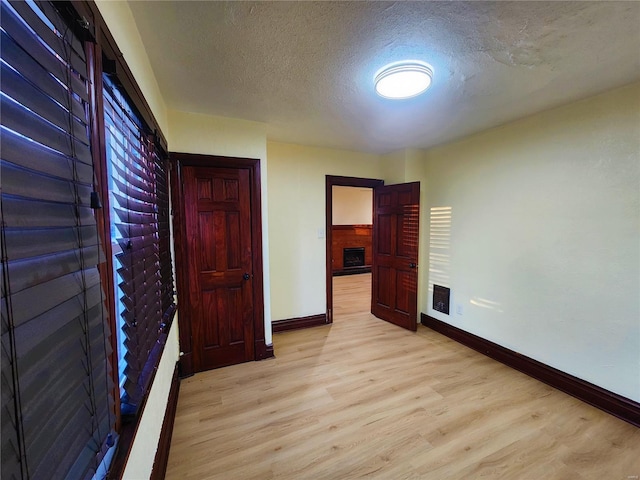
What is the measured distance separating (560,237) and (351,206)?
17.1 ft

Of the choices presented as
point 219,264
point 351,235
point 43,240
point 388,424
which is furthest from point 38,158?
point 351,235

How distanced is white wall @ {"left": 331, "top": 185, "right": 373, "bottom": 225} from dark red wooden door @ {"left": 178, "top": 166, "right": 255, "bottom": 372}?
15.3ft

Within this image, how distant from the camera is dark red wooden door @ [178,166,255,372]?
2410mm

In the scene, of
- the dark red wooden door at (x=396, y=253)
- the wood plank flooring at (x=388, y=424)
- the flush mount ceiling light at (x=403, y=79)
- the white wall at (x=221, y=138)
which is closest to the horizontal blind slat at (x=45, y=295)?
the wood plank flooring at (x=388, y=424)

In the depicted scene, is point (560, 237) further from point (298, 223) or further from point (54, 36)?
point (54, 36)

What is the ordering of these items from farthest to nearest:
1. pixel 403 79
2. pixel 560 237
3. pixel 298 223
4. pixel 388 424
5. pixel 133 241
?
pixel 298 223 < pixel 560 237 < pixel 388 424 < pixel 403 79 < pixel 133 241

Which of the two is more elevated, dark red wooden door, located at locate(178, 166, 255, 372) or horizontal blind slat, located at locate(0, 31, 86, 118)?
horizontal blind slat, located at locate(0, 31, 86, 118)

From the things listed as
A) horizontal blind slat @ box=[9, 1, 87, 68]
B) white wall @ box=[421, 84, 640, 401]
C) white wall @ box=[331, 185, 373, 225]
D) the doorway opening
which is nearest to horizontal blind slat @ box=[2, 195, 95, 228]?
horizontal blind slat @ box=[9, 1, 87, 68]

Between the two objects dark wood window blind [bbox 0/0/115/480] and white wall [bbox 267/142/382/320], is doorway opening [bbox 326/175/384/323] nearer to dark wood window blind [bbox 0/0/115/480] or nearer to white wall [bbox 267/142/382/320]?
white wall [bbox 267/142/382/320]

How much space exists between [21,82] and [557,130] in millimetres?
3139

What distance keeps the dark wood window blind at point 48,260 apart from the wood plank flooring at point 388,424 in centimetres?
125

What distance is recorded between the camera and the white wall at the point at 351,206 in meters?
7.05

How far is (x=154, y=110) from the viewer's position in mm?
1764

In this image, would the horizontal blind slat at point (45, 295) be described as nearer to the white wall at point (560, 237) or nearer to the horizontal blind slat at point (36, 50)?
the horizontal blind slat at point (36, 50)
